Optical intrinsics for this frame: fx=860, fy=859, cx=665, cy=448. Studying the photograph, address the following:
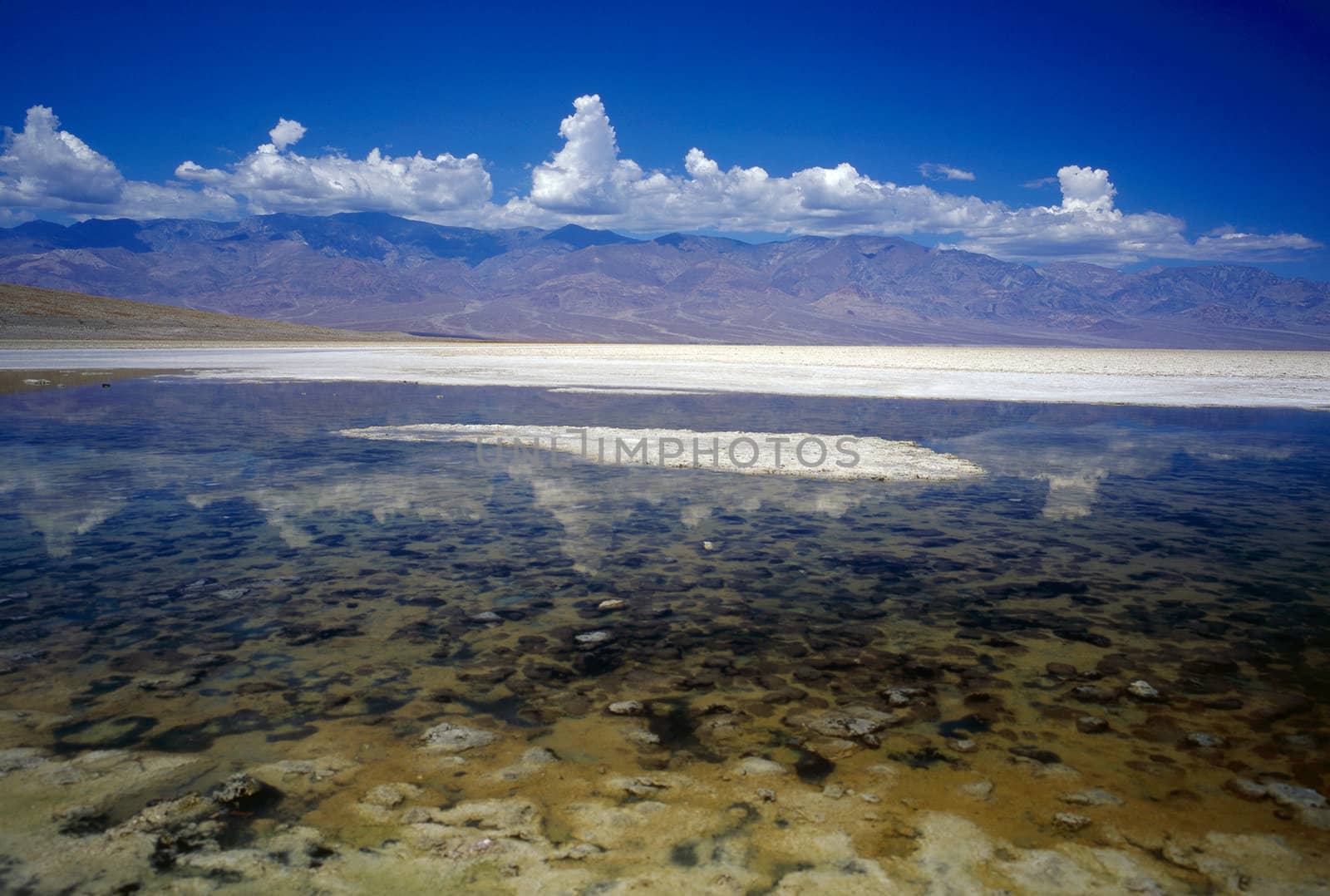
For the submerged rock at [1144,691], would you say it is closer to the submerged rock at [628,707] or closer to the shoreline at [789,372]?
the submerged rock at [628,707]

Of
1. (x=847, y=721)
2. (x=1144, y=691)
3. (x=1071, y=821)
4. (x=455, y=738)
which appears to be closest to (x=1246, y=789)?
(x=1071, y=821)

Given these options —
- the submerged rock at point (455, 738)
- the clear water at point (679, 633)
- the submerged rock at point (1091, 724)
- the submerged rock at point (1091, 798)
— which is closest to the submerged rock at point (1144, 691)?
the clear water at point (679, 633)

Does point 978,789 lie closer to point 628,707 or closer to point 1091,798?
point 1091,798

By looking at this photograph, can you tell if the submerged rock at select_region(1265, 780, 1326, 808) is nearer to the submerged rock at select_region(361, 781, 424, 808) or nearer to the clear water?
the clear water

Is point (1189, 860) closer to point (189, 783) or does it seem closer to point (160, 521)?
point (189, 783)

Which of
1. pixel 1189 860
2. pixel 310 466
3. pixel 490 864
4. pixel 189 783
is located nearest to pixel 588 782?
pixel 490 864
